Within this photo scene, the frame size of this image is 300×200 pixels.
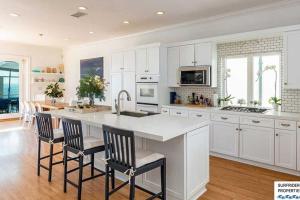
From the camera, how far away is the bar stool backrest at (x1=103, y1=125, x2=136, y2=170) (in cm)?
211

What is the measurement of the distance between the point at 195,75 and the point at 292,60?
1.79 meters

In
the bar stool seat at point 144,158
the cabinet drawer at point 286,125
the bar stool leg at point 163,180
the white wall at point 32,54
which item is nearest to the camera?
the bar stool seat at point 144,158

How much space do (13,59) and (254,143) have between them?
8.41 metres

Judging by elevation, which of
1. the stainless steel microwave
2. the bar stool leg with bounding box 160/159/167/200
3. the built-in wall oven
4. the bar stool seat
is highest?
the stainless steel microwave

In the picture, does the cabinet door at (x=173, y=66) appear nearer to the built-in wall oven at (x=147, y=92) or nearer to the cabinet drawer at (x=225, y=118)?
the built-in wall oven at (x=147, y=92)

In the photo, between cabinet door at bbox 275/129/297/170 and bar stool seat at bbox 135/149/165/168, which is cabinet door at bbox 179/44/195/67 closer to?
cabinet door at bbox 275/129/297/170

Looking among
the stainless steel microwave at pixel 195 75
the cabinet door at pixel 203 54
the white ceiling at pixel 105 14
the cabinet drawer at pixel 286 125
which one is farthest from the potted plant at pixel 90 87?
the cabinet drawer at pixel 286 125

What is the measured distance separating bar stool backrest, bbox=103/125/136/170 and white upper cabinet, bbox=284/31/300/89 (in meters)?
2.90

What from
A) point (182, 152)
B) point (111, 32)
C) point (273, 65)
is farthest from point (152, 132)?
point (111, 32)

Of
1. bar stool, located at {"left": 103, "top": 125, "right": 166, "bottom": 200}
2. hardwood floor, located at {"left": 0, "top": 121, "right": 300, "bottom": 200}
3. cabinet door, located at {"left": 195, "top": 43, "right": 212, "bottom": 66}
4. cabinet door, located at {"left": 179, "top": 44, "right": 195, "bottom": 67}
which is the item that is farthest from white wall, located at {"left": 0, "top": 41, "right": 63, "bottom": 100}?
bar stool, located at {"left": 103, "top": 125, "right": 166, "bottom": 200}

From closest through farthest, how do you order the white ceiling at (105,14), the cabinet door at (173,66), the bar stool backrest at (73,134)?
1. the bar stool backrest at (73,134)
2. the white ceiling at (105,14)
3. the cabinet door at (173,66)

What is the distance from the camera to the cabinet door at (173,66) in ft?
16.8

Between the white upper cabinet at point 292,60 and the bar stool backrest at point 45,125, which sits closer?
the bar stool backrest at point 45,125

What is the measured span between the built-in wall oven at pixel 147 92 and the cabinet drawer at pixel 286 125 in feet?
8.22
